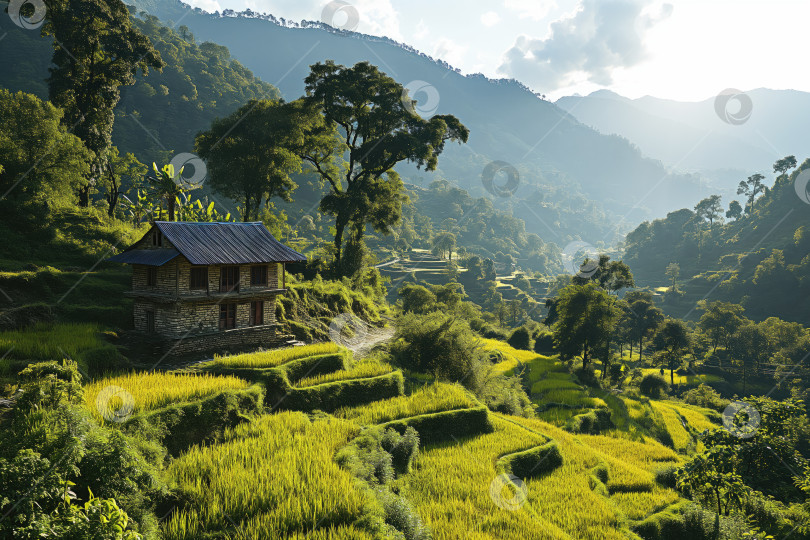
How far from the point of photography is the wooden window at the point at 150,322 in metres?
18.7

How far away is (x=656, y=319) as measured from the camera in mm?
53375

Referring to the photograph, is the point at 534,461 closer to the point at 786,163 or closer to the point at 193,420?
the point at 193,420

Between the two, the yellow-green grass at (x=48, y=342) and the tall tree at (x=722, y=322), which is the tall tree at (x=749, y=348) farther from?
the yellow-green grass at (x=48, y=342)

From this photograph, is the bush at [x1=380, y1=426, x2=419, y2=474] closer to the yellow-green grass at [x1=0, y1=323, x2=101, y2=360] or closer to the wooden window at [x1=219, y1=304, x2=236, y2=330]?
the yellow-green grass at [x1=0, y1=323, x2=101, y2=360]

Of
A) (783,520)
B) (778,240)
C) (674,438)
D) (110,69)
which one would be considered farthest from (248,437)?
(778,240)

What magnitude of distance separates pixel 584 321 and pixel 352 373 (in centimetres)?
2666

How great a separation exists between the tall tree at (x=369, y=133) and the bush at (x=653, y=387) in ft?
103

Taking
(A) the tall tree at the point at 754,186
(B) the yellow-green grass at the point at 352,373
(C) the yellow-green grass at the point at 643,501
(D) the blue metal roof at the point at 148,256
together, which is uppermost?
(A) the tall tree at the point at 754,186

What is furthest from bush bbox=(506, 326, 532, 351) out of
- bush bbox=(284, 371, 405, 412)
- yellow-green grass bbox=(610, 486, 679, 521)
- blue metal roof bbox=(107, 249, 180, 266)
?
blue metal roof bbox=(107, 249, 180, 266)

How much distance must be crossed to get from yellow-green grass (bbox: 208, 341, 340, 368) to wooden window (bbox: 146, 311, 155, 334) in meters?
3.82

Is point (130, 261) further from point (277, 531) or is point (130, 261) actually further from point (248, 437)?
point (277, 531)

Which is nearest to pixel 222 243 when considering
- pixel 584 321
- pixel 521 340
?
pixel 584 321

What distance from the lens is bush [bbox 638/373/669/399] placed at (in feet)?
144

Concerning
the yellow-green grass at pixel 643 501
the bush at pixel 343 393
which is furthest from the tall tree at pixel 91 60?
the yellow-green grass at pixel 643 501
